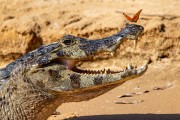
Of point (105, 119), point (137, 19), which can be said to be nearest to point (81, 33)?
point (137, 19)

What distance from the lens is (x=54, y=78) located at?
20.5ft

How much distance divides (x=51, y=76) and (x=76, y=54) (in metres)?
0.38

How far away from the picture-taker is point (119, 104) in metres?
7.96

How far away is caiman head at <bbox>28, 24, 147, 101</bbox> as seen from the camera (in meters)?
6.09

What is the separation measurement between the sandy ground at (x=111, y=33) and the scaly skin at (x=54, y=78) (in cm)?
132

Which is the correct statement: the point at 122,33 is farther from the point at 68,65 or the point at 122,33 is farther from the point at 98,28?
the point at 98,28

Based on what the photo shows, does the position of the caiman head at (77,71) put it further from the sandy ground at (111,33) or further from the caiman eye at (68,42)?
the sandy ground at (111,33)

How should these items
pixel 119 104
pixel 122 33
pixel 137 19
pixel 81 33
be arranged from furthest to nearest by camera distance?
pixel 81 33 < pixel 137 19 < pixel 119 104 < pixel 122 33

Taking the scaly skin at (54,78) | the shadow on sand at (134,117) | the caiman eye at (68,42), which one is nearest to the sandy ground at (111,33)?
the shadow on sand at (134,117)

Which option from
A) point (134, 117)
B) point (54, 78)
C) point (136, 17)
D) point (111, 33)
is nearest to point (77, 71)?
point (54, 78)

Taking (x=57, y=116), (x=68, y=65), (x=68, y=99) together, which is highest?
(x=68, y=65)

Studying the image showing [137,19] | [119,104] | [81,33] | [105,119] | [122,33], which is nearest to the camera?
[122,33]

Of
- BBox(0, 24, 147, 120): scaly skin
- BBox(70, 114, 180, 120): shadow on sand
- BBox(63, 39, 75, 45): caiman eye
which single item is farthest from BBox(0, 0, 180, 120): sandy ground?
BBox(63, 39, 75, 45): caiman eye

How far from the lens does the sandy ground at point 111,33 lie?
8.09 meters
